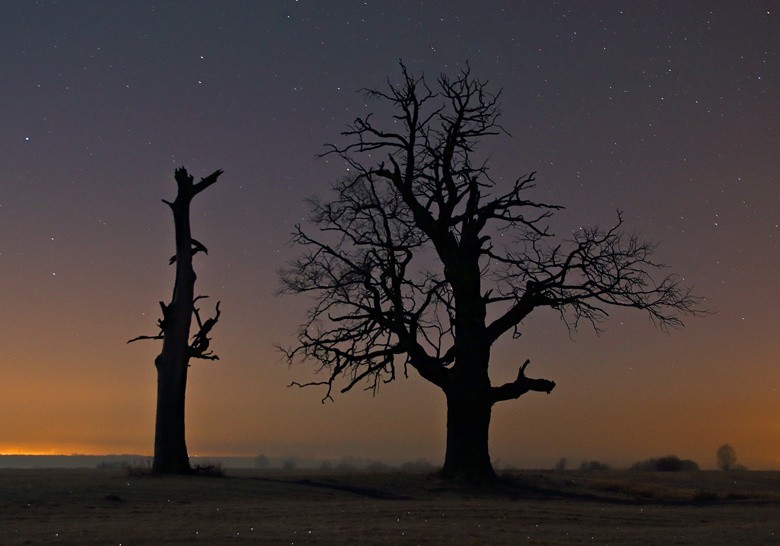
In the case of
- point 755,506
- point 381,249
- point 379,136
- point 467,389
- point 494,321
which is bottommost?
point 755,506

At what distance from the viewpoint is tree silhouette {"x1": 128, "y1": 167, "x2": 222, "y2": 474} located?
28578mm

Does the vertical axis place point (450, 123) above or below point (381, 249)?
above

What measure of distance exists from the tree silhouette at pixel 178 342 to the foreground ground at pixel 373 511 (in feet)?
8.34

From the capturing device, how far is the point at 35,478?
78.8 ft

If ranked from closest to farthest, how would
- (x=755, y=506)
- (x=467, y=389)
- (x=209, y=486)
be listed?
(x=209, y=486), (x=755, y=506), (x=467, y=389)

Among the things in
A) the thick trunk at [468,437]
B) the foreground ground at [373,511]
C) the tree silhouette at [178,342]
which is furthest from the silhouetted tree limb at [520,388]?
the tree silhouette at [178,342]

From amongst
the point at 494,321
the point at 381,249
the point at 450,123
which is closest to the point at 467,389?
the point at 494,321

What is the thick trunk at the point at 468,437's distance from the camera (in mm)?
29359

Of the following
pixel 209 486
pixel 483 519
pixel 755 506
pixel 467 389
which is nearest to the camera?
pixel 483 519

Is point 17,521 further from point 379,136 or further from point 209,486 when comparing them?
point 379,136

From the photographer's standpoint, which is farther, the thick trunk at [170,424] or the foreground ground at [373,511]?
the thick trunk at [170,424]

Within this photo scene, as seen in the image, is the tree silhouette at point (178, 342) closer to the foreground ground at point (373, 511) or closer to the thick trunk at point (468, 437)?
the foreground ground at point (373, 511)

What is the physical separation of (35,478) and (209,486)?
173 inches

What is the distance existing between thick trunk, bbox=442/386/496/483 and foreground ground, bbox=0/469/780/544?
0.94 metres
